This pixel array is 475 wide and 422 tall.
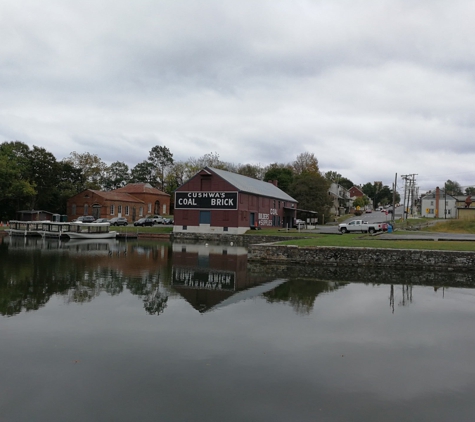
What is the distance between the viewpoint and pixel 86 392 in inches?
296

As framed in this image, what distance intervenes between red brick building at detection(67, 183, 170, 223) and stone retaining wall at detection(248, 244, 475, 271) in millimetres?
47724

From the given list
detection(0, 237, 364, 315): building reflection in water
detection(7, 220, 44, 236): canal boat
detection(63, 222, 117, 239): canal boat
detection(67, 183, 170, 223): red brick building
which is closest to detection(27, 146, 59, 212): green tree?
detection(67, 183, 170, 223): red brick building

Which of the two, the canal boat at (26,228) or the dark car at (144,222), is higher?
the dark car at (144,222)

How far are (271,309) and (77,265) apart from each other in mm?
14442

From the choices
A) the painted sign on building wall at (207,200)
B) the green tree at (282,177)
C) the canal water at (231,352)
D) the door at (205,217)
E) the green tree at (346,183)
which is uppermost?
the green tree at (346,183)

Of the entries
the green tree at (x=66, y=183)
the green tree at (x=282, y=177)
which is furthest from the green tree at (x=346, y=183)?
the green tree at (x=66, y=183)

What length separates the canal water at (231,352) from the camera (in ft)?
23.3

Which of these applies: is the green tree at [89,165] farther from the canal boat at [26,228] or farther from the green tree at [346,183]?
the green tree at [346,183]

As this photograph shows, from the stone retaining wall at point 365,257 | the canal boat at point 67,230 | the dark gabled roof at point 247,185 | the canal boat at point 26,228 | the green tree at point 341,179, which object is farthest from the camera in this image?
the green tree at point 341,179

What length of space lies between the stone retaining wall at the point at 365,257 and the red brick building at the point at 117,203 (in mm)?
47724

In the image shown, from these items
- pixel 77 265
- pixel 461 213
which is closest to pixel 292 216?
pixel 461 213

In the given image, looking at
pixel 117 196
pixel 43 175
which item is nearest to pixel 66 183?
pixel 43 175

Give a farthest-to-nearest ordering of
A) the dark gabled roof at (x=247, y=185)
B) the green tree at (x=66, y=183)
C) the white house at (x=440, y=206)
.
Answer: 1. the white house at (x=440, y=206)
2. the green tree at (x=66, y=183)
3. the dark gabled roof at (x=247, y=185)

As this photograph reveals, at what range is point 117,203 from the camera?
7256 centimetres
